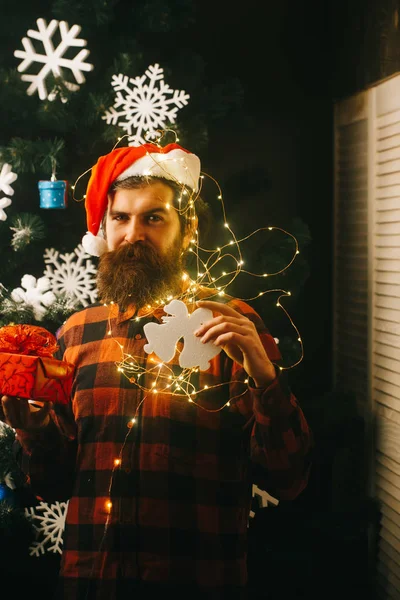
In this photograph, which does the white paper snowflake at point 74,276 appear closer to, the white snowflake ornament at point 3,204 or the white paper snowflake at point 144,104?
the white snowflake ornament at point 3,204

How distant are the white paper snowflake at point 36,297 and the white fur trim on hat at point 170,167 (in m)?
0.64

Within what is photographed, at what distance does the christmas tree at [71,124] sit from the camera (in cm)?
216

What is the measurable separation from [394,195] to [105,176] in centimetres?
121

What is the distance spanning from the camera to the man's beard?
1.63 m

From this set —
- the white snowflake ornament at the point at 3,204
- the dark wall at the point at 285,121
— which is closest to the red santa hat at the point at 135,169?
the white snowflake ornament at the point at 3,204

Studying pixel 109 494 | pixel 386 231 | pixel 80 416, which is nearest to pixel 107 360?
pixel 80 416

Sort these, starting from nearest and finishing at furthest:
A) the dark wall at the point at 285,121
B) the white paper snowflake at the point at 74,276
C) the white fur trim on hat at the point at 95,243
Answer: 1. the white fur trim on hat at the point at 95,243
2. the white paper snowflake at the point at 74,276
3. the dark wall at the point at 285,121

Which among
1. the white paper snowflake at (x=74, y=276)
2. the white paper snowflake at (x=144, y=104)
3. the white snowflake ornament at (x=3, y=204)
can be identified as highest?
the white paper snowflake at (x=144, y=104)

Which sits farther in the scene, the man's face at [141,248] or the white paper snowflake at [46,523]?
the white paper snowflake at [46,523]

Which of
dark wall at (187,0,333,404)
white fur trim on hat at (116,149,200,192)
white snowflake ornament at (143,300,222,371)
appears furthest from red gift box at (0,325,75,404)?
dark wall at (187,0,333,404)

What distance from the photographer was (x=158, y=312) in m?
1.71

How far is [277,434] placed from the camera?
56.8 inches

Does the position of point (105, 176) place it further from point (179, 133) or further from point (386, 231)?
point (386, 231)

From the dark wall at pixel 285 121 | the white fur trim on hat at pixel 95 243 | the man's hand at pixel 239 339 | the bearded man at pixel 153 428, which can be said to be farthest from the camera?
the dark wall at pixel 285 121
